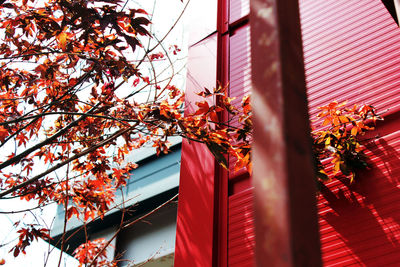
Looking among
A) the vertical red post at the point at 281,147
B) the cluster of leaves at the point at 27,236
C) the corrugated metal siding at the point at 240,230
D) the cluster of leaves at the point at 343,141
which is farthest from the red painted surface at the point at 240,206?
the vertical red post at the point at 281,147

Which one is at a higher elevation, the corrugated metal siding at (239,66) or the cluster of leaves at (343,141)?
the corrugated metal siding at (239,66)

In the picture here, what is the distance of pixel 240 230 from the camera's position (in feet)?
12.8

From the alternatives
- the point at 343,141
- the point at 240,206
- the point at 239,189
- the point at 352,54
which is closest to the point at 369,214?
the point at 343,141

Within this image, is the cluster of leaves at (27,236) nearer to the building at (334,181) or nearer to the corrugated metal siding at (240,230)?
the building at (334,181)

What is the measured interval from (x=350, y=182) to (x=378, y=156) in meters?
0.29

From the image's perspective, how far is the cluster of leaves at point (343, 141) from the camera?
334 cm

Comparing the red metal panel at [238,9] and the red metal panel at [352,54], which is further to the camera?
the red metal panel at [238,9]

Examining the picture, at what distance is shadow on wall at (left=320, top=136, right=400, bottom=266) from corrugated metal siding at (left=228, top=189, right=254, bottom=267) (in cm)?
64

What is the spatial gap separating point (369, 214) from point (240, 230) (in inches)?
44.0

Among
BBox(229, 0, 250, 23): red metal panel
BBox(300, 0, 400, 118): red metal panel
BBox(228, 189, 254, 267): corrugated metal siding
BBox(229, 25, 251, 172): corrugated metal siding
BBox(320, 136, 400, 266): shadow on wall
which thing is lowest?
BBox(320, 136, 400, 266): shadow on wall

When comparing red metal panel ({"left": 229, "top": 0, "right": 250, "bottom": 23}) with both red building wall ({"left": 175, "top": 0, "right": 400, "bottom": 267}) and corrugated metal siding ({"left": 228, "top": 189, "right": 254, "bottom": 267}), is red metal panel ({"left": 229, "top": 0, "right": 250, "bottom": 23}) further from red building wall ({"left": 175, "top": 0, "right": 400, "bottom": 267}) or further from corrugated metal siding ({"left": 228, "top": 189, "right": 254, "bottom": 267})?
corrugated metal siding ({"left": 228, "top": 189, "right": 254, "bottom": 267})

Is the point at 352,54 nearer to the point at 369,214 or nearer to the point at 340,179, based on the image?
the point at 340,179

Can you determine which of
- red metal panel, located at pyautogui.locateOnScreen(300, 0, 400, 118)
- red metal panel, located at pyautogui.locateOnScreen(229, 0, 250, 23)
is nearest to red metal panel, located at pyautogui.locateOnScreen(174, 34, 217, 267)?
red metal panel, located at pyautogui.locateOnScreen(229, 0, 250, 23)

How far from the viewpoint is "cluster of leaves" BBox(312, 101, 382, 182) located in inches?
131
